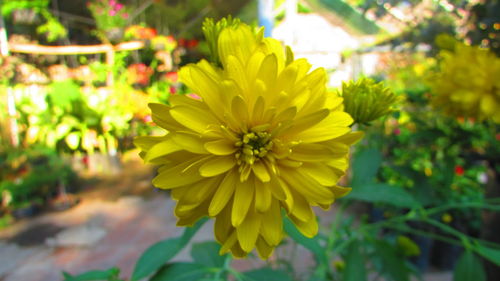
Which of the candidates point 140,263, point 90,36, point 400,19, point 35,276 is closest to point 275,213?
point 140,263

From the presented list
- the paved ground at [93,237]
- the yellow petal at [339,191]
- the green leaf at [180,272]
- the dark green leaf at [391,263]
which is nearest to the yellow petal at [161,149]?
the yellow petal at [339,191]

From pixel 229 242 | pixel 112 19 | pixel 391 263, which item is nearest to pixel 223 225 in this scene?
pixel 229 242

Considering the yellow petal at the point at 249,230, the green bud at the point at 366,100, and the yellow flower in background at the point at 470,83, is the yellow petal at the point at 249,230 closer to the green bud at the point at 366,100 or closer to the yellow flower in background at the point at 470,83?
the green bud at the point at 366,100

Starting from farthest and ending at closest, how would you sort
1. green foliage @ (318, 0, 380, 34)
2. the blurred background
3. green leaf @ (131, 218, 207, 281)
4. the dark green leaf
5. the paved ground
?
the paved ground < green foliage @ (318, 0, 380, 34) < the blurred background < the dark green leaf < green leaf @ (131, 218, 207, 281)

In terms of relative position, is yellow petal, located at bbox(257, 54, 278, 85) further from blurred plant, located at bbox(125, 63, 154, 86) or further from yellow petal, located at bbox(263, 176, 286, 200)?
blurred plant, located at bbox(125, 63, 154, 86)

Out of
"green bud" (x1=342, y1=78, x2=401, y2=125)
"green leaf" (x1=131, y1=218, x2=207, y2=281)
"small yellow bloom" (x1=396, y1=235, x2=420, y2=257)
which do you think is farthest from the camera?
"small yellow bloom" (x1=396, y1=235, x2=420, y2=257)

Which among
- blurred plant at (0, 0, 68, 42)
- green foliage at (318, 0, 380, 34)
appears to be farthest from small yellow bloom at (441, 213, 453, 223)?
blurred plant at (0, 0, 68, 42)

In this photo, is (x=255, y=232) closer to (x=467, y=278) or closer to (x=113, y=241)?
(x=467, y=278)
